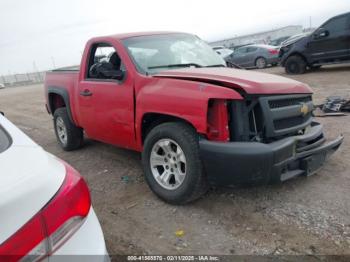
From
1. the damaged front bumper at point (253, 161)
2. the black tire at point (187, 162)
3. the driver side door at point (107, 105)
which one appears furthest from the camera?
the driver side door at point (107, 105)

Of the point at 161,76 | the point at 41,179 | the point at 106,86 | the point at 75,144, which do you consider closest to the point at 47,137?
the point at 75,144

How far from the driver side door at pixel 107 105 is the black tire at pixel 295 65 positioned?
9.55 m

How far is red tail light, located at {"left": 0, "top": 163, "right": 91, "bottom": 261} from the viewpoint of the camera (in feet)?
4.33

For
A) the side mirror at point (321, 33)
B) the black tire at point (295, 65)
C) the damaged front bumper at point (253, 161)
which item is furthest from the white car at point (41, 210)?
the black tire at point (295, 65)

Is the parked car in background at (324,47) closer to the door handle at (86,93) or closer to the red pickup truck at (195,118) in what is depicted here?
the red pickup truck at (195,118)

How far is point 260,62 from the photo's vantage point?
1739 centimetres

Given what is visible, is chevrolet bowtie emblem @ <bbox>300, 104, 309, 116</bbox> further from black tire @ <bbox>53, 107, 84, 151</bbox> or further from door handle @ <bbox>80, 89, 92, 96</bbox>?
black tire @ <bbox>53, 107, 84, 151</bbox>

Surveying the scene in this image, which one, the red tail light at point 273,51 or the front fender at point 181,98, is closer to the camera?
the front fender at point 181,98

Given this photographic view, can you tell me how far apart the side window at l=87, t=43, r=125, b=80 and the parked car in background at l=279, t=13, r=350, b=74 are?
30.5 feet

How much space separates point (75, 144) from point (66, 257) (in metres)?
4.57

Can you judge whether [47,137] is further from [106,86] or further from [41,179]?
[41,179]

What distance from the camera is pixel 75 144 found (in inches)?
230

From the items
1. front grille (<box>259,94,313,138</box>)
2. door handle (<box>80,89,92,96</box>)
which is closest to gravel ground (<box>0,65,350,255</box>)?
front grille (<box>259,94,313,138</box>)

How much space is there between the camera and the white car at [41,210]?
1324 mm
